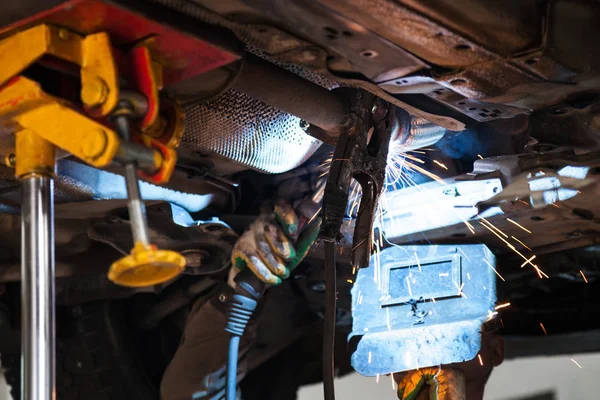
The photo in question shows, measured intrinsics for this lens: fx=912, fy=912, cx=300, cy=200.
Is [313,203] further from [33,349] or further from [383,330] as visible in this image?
[33,349]

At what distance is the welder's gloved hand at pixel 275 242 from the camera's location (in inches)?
Answer: 104

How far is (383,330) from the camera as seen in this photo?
2684mm

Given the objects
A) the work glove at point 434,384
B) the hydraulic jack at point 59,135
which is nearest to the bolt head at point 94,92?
the hydraulic jack at point 59,135

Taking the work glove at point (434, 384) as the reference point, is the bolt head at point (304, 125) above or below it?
above

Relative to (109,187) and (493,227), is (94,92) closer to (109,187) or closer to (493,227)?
(109,187)

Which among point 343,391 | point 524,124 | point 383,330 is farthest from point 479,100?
point 343,391

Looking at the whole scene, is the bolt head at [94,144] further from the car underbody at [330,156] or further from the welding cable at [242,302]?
the welding cable at [242,302]

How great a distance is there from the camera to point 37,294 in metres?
1.46

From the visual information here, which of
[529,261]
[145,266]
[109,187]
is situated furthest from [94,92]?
[529,261]

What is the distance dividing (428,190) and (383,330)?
43 cm

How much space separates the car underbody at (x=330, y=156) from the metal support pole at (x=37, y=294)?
26cm

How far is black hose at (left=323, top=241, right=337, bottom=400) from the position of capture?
2035 mm

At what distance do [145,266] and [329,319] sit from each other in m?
0.76

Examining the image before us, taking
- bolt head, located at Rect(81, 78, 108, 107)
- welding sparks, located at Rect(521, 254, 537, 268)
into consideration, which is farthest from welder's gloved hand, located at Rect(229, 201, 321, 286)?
bolt head, located at Rect(81, 78, 108, 107)
